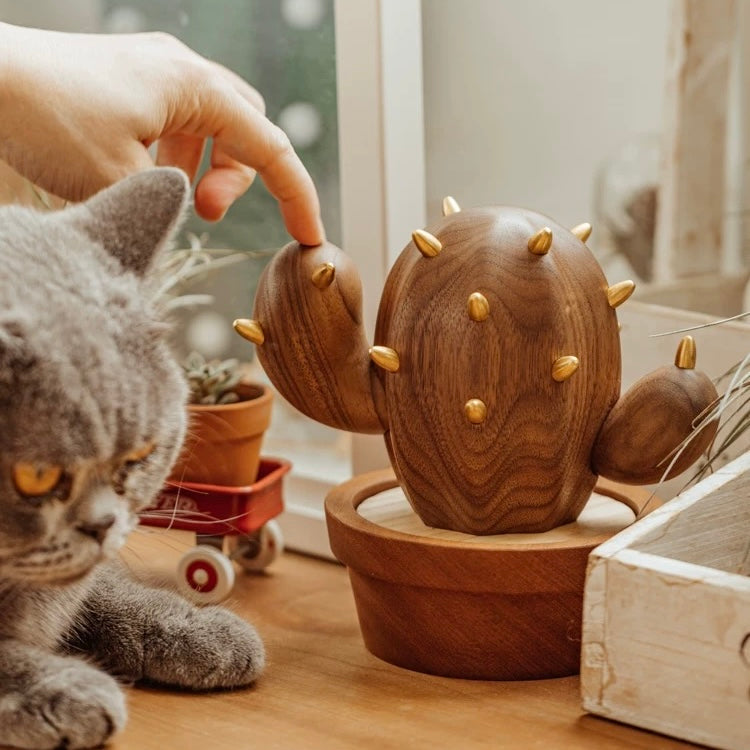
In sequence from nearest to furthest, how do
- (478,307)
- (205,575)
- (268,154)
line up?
(478,307) < (268,154) < (205,575)

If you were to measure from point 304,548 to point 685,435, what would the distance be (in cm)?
49

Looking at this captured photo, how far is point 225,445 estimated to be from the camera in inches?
42.7

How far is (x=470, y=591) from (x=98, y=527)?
0.88 ft

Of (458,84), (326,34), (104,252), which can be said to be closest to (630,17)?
(458,84)

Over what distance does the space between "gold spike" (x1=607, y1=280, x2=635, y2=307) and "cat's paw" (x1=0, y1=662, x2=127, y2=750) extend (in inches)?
16.7

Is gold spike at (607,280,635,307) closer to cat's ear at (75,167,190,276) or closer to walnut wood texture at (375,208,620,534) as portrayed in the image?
walnut wood texture at (375,208,620,534)

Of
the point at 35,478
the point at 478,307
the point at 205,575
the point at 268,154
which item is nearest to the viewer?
the point at 35,478

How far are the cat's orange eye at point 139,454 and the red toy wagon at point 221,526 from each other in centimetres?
27

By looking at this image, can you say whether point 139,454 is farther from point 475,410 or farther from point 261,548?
point 261,548

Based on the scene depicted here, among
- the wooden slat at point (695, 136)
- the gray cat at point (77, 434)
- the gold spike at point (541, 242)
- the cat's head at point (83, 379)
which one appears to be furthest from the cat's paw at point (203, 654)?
the wooden slat at point (695, 136)

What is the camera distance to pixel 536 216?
2.79ft

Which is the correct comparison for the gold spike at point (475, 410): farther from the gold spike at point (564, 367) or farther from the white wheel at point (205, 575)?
the white wheel at point (205, 575)

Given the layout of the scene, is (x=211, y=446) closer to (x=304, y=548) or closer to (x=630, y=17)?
(x=304, y=548)

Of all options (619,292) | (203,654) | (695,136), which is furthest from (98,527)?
(695,136)
